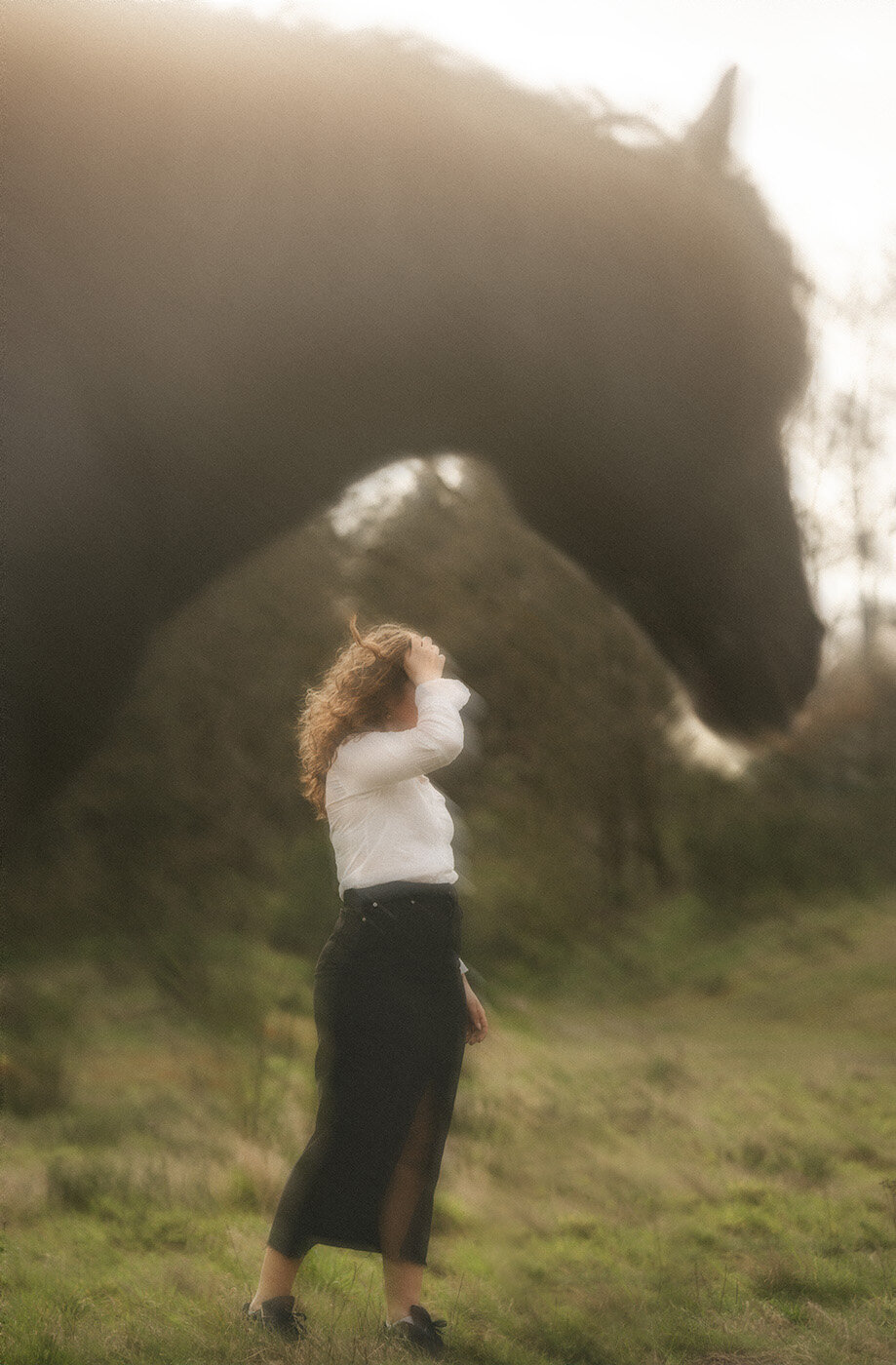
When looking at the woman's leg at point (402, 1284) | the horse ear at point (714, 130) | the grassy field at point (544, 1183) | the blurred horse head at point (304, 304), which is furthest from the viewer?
the grassy field at point (544, 1183)

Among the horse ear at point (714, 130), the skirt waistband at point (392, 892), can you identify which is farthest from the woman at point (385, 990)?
the horse ear at point (714, 130)

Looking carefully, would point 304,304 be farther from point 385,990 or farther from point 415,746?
point 385,990

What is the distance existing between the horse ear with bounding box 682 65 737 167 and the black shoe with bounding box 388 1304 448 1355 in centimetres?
86

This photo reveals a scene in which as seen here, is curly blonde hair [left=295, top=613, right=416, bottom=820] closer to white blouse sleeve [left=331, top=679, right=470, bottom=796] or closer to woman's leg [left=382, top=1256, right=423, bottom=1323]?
white blouse sleeve [left=331, top=679, right=470, bottom=796]

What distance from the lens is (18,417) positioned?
462mm

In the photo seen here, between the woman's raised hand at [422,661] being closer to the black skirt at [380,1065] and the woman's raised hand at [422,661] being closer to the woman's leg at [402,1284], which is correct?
the black skirt at [380,1065]

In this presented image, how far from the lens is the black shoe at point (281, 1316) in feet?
2.23

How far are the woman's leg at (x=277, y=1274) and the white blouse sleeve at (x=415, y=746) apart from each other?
14.2 inches

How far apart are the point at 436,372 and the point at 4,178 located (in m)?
0.25

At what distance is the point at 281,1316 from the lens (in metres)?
0.68

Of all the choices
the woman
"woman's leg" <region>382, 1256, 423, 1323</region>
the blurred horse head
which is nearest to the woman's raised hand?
the woman

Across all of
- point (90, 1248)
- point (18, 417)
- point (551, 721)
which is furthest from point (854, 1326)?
point (551, 721)

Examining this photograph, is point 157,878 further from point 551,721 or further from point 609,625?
point 609,625

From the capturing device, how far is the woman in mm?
628
